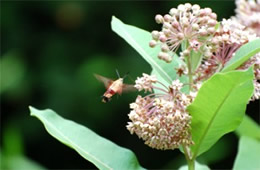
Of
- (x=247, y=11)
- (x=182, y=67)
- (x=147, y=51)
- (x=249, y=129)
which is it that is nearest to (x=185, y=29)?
(x=182, y=67)

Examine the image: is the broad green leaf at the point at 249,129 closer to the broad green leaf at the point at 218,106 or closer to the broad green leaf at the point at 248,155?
the broad green leaf at the point at 248,155

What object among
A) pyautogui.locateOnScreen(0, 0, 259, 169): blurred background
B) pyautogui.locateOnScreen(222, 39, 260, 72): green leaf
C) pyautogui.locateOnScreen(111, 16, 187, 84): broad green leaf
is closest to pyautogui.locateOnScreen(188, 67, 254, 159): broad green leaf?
pyautogui.locateOnScreen(222, 39, 260, 72): green leaf

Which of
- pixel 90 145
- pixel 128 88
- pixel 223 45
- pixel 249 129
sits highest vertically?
pixel 223 45

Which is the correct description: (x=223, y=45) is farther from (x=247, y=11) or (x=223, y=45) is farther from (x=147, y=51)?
(x=247, y=11)

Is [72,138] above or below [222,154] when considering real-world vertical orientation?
above

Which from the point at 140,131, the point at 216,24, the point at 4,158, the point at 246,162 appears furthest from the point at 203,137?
the point at 4,158

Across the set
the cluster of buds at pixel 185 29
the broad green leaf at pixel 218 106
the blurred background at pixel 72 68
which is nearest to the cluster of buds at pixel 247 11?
the cluster of buds at pixel 185 29

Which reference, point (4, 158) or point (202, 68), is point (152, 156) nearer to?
point (4, 158)
